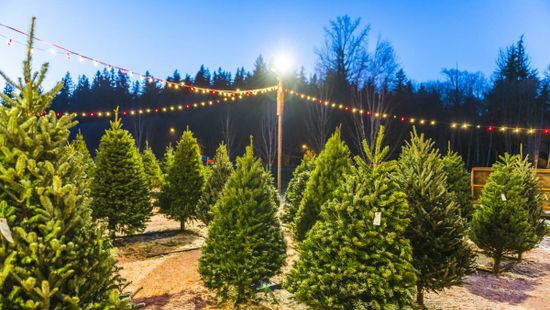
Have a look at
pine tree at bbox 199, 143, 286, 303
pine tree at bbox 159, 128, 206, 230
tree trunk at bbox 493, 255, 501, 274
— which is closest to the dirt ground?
tree trunk at bbox 493, 255, 501, 274

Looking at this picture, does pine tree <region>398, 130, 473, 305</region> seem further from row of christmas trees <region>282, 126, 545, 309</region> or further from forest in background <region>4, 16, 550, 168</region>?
forest in background <region>4, 16, 550, 168</region>

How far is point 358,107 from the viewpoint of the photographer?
33969mm

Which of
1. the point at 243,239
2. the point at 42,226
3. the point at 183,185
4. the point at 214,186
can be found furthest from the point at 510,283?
the point at 183,185

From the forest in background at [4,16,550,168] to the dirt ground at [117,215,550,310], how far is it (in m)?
18.1

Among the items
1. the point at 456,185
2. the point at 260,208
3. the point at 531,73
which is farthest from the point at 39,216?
the point at 531,73

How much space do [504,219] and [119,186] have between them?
33.1ft

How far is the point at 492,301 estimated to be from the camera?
655 centimetres

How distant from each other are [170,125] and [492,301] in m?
53.3

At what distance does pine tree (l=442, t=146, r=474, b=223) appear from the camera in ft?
34.3

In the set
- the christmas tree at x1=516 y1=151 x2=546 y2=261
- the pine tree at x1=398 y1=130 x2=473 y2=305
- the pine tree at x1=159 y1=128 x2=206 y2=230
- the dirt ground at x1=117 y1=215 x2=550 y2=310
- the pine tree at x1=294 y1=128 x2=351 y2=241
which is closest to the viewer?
the pine tree at x1=398 y1=130 x2=473 y2=305

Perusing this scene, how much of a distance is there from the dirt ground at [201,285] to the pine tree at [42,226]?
2.58 metres

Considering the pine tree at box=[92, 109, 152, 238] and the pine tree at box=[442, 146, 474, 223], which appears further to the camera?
the pine tree at box=[442, 146, 474, 223]

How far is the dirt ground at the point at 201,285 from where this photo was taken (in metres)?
6.07

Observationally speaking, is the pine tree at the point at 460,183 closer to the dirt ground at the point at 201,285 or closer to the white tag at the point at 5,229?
the dirt ground at the point at 201,285
